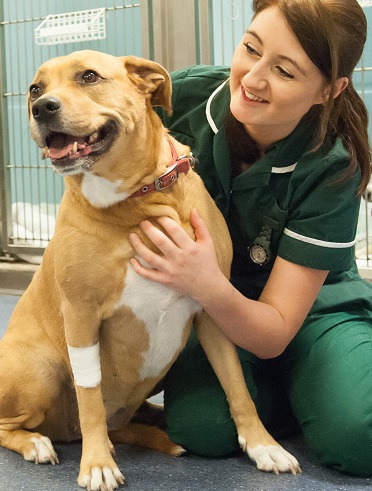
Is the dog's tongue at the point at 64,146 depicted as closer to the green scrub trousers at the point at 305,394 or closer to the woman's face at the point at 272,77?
the woman's face at the point at 272,77

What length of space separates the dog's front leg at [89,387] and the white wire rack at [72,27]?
1.86 m

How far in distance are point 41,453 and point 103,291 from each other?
16.1 inches

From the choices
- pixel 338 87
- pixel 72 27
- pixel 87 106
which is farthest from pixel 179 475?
pixel 72 27

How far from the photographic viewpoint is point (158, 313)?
61.4 inches

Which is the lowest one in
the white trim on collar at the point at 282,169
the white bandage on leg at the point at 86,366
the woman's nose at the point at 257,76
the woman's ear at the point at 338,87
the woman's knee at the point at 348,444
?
the woman's knee at the point at 348,444

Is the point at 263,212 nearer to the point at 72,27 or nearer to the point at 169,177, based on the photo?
the point at 169,177

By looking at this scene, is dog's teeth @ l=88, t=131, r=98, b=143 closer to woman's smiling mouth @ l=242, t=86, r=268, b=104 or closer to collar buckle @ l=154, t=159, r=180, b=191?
collar buckle @ l=154, t=159, r=180, b=191

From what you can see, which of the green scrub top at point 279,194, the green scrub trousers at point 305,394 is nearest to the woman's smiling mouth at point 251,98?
the green scrub top at point 279,194

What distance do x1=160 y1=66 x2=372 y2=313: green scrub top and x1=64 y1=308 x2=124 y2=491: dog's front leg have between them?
1.51 ft

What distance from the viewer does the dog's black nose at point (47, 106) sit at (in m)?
1.34

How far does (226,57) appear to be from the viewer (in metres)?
2.84

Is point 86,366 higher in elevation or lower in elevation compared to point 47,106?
lower

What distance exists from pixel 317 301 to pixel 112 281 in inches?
22.5

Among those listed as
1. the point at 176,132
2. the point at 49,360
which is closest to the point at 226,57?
the point at 176,132
